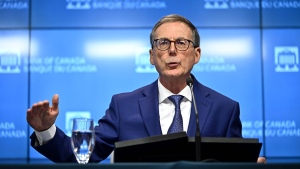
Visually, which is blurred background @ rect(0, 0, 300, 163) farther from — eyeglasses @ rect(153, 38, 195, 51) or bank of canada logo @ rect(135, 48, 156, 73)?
eyeglasses @ rect(153, 38, 195, 51)

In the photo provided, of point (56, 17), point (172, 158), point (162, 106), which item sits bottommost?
point (172, 158)

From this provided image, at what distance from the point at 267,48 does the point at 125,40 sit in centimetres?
115

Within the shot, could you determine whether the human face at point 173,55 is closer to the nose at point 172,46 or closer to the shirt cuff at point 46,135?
the nose at point 172,46

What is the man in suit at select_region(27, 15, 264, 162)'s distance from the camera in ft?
9.84

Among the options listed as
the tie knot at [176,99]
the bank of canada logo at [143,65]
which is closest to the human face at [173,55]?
the tie knot at [176,99]

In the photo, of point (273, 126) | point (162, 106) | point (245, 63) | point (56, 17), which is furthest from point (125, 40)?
point (162, 106)

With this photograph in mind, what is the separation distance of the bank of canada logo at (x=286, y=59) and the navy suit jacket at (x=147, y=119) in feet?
6.74

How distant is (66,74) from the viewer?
508 centimetres

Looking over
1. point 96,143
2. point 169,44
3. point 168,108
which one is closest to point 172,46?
point 169,44

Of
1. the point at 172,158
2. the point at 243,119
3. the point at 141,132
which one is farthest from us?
the point at 243,119

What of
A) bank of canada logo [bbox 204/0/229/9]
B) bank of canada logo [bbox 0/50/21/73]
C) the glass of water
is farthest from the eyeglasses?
bank of canada logo [bbox 0/50/21/73]

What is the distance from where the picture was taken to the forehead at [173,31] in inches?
122

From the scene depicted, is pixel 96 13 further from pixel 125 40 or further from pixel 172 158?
pixel 172 158

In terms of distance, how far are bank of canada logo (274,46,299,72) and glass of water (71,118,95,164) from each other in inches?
124
